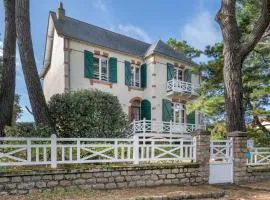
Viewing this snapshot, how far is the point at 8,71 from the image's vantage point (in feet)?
37.9

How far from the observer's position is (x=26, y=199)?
22.7 ft

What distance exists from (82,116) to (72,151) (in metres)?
2.11

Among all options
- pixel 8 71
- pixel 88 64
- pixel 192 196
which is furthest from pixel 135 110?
pixel 192 196

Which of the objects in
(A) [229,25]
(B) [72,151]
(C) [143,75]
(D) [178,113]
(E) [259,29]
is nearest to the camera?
(B) [72,151]

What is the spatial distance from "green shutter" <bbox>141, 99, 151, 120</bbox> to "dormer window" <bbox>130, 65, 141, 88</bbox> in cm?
118

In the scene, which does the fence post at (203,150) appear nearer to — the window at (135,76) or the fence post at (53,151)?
the fence post at (53,151)

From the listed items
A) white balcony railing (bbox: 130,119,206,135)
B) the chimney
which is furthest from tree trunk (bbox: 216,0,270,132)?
the chimney

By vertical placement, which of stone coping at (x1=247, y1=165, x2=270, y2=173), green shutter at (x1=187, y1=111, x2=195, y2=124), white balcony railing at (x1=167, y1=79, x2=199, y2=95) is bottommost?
stone coping at (x1=247, y1=165, x2=270, y2=173)

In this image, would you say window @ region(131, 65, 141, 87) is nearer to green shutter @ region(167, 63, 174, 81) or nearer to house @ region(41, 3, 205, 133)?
house @ region(41, 3, 205, 133)

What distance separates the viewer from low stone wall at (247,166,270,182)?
1030cm

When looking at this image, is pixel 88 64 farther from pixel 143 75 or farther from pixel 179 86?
pixel 179 86

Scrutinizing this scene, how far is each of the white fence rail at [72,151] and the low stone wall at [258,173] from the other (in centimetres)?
222

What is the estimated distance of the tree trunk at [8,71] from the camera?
11.2 meters

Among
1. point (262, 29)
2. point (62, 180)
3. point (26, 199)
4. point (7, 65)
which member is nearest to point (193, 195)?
point (62, 180)
